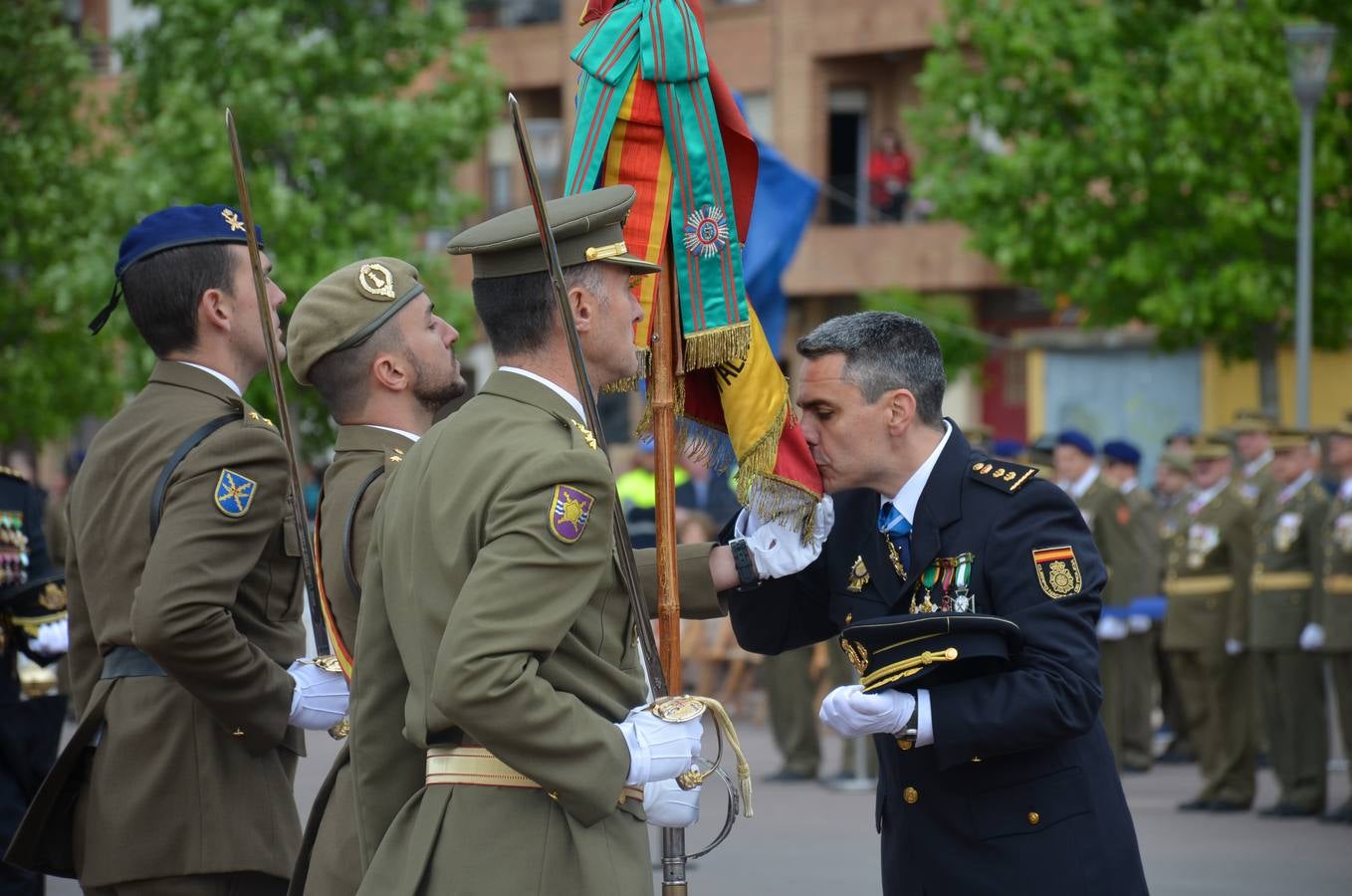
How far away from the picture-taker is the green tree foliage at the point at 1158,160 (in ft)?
63.5

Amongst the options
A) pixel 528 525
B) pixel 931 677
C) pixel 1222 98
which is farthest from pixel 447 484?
pixel 1222 98

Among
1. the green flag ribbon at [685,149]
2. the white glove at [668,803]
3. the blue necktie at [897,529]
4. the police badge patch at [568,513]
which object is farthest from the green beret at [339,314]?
the white glove at [668,803]

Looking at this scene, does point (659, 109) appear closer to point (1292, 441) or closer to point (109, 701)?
point (109, 701)

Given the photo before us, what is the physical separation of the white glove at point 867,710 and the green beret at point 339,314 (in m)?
1.45

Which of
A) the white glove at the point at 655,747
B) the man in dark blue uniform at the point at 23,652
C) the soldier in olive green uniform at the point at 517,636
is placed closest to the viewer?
the soldier in olive green uniform at the point at 517,636

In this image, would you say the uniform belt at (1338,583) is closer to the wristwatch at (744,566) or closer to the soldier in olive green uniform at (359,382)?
the wristwatch at (744,566)

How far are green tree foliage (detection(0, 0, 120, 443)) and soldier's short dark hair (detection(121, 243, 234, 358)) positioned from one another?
16727 mm

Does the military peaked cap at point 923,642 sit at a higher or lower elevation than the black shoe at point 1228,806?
higher

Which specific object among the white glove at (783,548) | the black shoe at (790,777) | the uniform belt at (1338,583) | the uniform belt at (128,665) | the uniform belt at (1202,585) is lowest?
the black shoe at (790,777)

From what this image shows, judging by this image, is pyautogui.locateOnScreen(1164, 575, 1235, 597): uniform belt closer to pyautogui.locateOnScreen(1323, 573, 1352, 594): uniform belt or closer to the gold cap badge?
pyautogui.locateOnScreen(1323, 573, 1352, 594): uniform belt

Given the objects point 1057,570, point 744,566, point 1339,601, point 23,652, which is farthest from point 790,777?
point 1057,570

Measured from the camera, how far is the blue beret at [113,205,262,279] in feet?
14.6

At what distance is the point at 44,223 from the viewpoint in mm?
21938

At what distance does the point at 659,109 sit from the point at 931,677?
149cm
